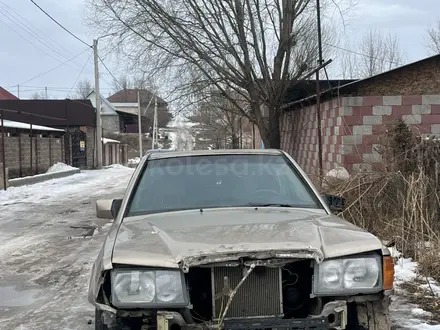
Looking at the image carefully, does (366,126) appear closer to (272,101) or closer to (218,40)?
(272,101)

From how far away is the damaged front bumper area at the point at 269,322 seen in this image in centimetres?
247

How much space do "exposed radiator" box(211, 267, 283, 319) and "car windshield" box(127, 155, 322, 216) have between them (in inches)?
46.2

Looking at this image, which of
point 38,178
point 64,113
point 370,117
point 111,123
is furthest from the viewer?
point 111,123

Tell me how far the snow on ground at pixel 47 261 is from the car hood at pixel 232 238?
177 centimetres

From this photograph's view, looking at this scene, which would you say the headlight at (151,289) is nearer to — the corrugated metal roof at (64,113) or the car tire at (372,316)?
the car tire at (372,316)

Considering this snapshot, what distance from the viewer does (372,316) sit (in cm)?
270

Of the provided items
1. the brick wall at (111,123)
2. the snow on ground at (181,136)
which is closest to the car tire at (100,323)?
the snow on ground at (181,136)

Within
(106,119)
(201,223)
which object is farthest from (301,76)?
(106,119)

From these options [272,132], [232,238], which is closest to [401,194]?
[232,238]

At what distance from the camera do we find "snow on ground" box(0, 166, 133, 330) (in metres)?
4.71

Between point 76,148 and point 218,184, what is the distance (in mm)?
31698

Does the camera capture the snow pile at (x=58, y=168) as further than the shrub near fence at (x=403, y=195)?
Yes

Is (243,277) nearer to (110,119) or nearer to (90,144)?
(90,144)

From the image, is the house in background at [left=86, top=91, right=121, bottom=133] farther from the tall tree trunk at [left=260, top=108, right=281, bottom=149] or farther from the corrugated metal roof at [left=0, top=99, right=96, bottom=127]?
the tall tree trunk at [left=260, top=108, right=281, bottom=149]
